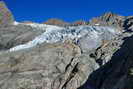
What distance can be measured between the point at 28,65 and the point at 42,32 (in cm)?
1336

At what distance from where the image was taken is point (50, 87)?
37781 millimetres

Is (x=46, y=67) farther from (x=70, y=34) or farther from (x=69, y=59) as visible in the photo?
(x=70, y=34)

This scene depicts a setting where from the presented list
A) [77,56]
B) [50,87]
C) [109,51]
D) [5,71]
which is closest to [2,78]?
[5,71]

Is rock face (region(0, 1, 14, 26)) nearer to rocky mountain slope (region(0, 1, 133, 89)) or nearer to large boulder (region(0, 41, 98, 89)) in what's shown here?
rocky mountain slope (region(0, 1, 133, 89))

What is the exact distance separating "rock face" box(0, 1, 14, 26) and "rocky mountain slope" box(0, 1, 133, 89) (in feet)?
27.0

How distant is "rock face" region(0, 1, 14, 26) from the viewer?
202 ft

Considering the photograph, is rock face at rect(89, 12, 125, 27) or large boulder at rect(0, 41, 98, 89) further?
rock face at rect(89, 12, 125, 27)

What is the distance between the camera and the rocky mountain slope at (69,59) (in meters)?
36.1

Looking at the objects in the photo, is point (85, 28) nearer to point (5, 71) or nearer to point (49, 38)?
point (49, 38)

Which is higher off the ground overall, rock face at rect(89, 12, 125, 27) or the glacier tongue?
rock face at rect(89, 12, 125, 27)

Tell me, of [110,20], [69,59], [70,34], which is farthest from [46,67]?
[110,20]

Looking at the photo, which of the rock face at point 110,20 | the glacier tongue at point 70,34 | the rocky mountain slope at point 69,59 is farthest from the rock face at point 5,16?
the rock face at point 110,20

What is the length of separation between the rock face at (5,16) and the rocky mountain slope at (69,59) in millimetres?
8242

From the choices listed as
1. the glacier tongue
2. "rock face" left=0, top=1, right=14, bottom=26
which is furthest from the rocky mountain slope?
"rock face" left=0, top=1, right=14, bottom=26
